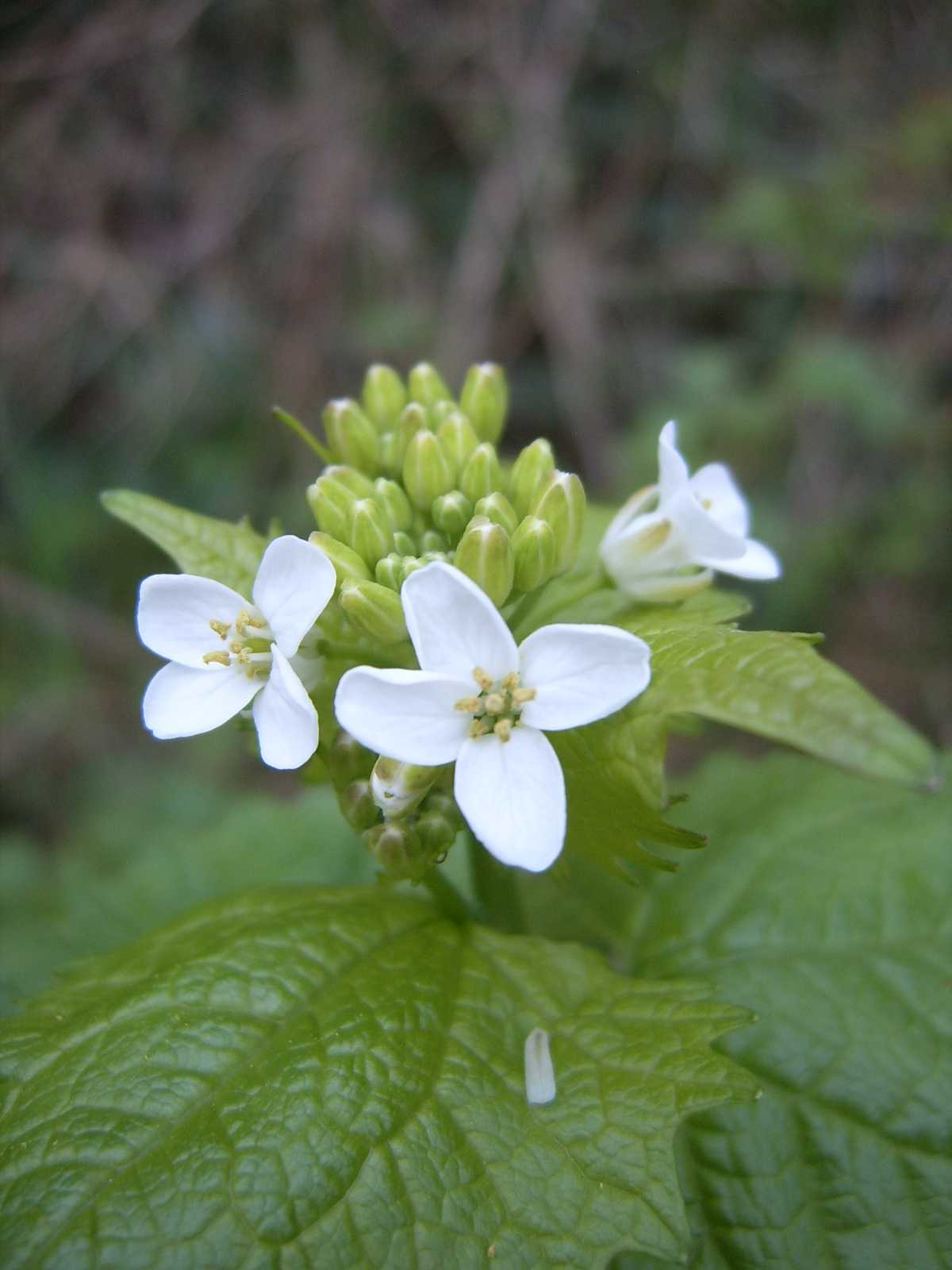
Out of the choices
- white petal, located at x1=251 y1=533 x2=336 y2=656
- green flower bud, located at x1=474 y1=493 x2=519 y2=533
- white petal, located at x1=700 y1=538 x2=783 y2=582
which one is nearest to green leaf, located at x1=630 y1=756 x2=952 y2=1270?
white petal, located at x1=700 y1=538 x2=783 y2=582

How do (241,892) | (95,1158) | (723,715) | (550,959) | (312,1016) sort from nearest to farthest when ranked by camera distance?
1. (723,715)
2. (95,1158)
3. (312,1016)
4. (550,959)
5. (241,892)

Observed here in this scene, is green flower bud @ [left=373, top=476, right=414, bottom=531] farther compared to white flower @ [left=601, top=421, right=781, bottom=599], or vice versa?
green flower bud @ [left=373, top=476, right=414, bottom=531]

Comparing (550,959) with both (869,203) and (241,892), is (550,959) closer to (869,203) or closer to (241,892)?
(241,892)

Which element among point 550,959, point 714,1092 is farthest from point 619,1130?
point 550,959

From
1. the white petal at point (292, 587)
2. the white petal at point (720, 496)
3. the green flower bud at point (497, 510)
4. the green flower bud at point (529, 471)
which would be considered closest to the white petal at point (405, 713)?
the white petal at point (292, 587)

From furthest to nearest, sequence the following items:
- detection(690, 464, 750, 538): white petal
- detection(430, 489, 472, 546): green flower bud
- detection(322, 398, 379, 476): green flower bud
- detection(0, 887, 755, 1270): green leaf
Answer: detection(690, 464, 750, 538): white petal → detection(322, 398, 379, 476): green flower bud → detection(430, 489, 472, 546): green flower bud → detection(0, 887, 755, 1270): green leaf

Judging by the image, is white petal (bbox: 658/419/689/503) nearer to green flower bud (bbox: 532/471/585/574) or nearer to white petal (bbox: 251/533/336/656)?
green flower bud (bbox: 532/471/585/574)

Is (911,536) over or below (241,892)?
over
